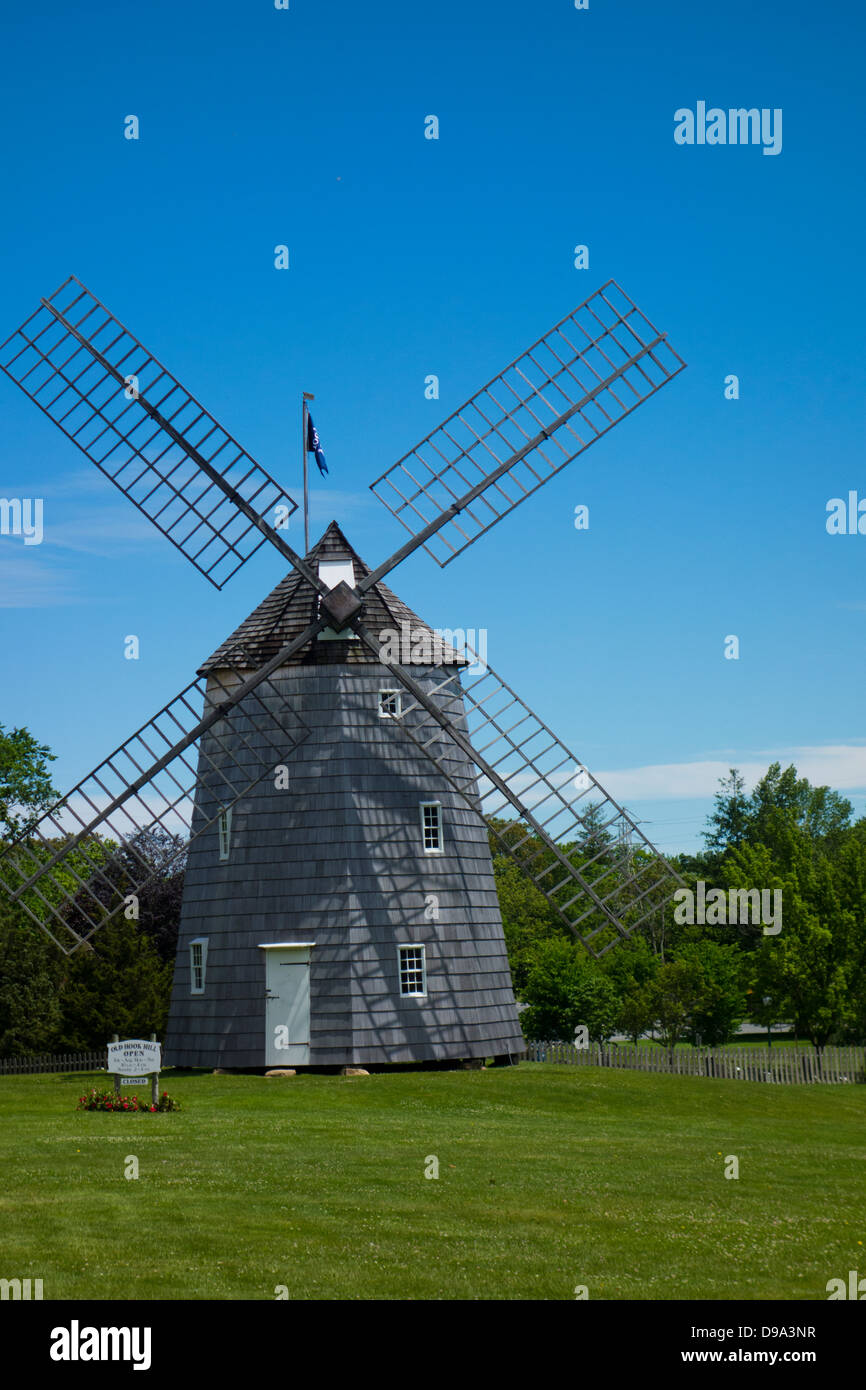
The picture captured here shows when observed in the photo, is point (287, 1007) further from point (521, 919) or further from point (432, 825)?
point (521, 919)

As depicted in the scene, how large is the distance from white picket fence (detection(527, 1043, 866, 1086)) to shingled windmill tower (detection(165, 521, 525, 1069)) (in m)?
4.56

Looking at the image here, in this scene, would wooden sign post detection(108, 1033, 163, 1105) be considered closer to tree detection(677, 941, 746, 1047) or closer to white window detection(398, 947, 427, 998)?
white window detection(398, 947, 427, 998)

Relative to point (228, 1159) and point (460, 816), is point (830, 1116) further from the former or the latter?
point (228, 1159)

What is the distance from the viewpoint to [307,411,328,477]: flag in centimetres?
2844

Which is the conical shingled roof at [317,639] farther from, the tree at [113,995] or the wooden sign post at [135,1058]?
Result: the tree at [113,995]

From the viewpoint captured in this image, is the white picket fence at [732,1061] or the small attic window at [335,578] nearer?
the small attic window at [335,578]

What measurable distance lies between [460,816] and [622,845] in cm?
359

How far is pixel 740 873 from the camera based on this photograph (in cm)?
5150

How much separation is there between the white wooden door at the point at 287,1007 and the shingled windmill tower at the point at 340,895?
0.03 meters

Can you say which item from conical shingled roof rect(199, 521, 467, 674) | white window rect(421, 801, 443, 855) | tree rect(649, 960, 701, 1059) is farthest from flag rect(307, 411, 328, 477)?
tree rect(649, 960, 701, 1059)

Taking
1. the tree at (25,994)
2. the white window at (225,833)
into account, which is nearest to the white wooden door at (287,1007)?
the white window at (225,833)

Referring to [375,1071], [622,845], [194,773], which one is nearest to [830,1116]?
[622,845]

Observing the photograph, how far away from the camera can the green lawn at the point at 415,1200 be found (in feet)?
37.8

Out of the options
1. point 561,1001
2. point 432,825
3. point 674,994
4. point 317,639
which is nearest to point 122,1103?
point 432,825
